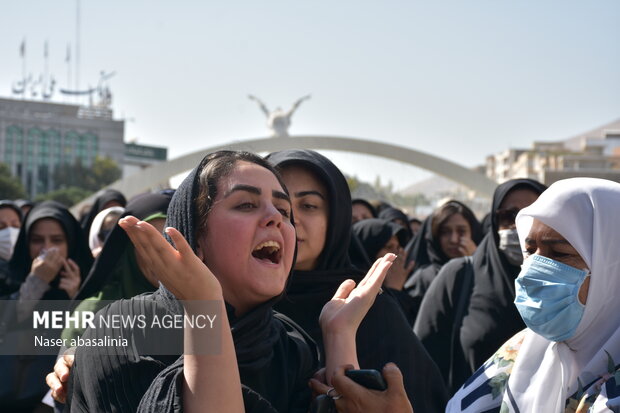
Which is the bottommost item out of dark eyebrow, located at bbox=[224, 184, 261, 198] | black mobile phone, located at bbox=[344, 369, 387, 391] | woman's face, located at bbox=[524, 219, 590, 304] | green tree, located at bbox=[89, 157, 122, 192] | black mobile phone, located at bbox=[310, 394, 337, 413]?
green tree, located at bbox=[89, 157, 122, 192]

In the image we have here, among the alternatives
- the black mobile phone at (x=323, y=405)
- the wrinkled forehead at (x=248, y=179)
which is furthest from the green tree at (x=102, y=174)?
the black mobile phone at (x=323, y=405)

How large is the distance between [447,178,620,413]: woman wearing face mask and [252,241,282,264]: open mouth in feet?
3.08

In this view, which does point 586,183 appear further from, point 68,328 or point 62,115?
point 62,115

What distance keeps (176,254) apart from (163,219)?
189 cm

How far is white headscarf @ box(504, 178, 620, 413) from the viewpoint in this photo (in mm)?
2510

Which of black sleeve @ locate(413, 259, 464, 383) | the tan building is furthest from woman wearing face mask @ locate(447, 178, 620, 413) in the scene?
the tan building

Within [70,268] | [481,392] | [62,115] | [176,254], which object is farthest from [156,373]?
[62,115]

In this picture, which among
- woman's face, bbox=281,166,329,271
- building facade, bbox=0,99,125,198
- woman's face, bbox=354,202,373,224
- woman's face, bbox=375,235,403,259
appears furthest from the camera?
building facade, bbox=0,99,125,198

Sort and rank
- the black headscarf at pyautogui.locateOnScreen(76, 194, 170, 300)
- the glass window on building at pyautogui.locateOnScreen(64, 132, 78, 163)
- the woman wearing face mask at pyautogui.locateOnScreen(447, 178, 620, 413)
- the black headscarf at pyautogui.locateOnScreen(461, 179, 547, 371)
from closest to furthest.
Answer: the woman wearing face mask at pyautogui.locateOnScreen(447, 178, 620, 413), the black headscarf at pyautogui.locateOnScreen(76, 194, 170, 300), the black headscarf at pyautogui.locateOnScreen(461, 179, 547, 371), the glass window on building at pyautogui.locateOnScreen(64, 132, 78, 163)

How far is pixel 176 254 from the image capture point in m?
1.71

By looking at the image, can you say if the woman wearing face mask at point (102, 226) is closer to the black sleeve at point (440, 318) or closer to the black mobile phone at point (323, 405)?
the black sleeve at point (440, 318)

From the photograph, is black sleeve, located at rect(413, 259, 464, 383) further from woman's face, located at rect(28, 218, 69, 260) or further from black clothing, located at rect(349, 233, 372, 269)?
woman's face, located at rect(28, 218, 69, 260)

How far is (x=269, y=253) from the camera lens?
2096 mm

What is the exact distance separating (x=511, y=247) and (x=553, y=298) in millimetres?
1648
